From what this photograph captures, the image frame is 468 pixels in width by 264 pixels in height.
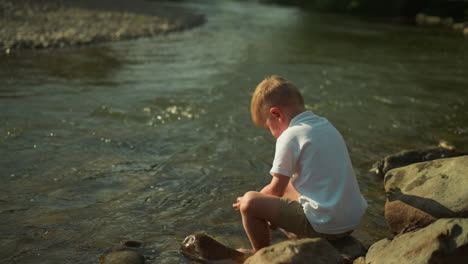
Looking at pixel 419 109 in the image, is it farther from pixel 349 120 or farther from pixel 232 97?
pixel 232 97

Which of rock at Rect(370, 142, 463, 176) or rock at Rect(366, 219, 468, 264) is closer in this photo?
rock at Rect(366, 219, 468, 264)

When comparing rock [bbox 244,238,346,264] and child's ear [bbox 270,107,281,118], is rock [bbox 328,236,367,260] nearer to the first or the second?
rock [bbox 244,238,346,264]

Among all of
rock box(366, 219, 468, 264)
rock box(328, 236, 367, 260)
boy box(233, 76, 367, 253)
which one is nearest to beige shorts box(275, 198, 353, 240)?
boy box(233, 76, 367, 253)

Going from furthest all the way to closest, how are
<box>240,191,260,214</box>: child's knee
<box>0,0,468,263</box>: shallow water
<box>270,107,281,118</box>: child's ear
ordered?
<box>0,0,468,263</box>: shallow water
<box>270,107,281,118</box>: child's ear
<box>240,191,260,214</box>: child's knee

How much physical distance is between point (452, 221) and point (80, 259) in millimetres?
2296

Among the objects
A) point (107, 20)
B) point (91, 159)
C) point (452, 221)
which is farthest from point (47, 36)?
point (452, 221)

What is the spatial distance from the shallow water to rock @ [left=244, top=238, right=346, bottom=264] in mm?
711

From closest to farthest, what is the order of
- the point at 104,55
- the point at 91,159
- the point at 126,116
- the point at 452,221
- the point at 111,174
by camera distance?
the point at 452,221 < the point at 111,174 < the point at 91,159 < the point at 126,116 < the point at 104,55

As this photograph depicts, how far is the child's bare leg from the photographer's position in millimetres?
3379

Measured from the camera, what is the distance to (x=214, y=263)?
3391 millimetres

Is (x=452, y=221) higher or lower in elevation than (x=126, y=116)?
higher

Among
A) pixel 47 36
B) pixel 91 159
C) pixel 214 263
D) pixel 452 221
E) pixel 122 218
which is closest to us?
pixel 452 221

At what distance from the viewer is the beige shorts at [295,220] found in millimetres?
3385

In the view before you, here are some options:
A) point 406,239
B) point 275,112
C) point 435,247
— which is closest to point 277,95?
point 275,112
